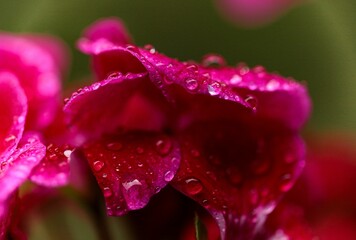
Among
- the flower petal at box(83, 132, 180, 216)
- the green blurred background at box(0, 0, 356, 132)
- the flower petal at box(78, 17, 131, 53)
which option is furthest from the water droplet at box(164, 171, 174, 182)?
the green blurred background at box(0, 0, 356, 132)

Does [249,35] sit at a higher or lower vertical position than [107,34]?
lower

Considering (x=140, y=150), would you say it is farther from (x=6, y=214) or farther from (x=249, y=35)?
(x=249, y=35)

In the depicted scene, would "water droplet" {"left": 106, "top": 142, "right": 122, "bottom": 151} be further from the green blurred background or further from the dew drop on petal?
the green blurred background

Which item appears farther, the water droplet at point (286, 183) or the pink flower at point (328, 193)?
the pink flower at point (328, 193)

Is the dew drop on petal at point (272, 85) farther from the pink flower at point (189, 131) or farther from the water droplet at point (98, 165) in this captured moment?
the water droplet at point (98, 165)

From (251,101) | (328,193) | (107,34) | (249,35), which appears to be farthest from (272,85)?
(249,35)

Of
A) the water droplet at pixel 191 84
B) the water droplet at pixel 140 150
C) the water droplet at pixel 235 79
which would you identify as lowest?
the water droplet at pixel 140 150

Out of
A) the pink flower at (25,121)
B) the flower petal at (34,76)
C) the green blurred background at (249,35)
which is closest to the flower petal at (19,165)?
the pink flower at (25,121)
